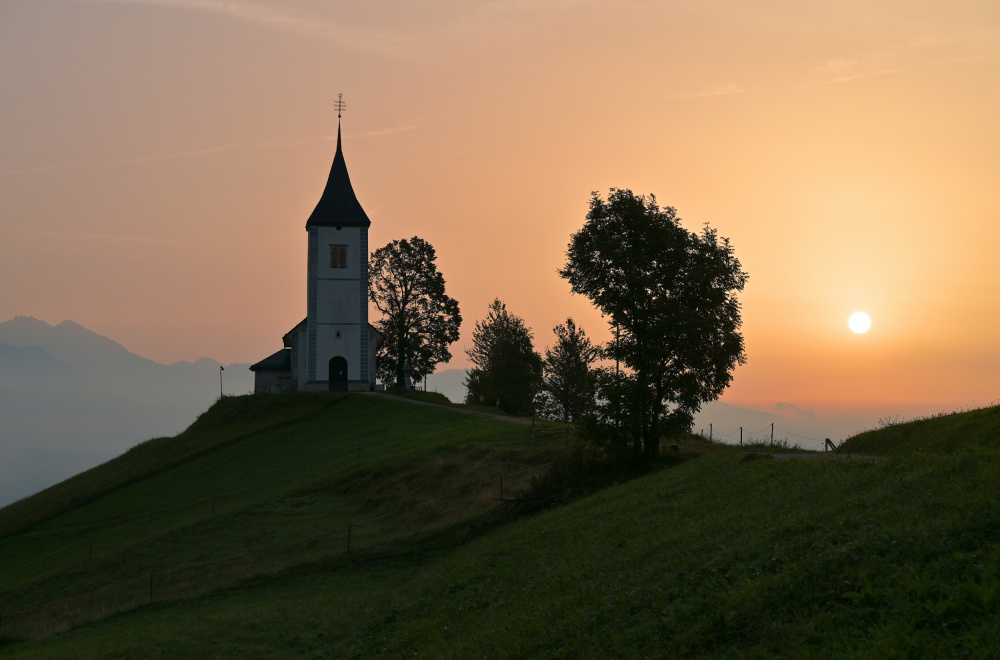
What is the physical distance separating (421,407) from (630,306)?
2888 cm

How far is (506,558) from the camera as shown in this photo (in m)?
23.4

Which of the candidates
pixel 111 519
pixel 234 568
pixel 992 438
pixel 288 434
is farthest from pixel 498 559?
pixel 288 434

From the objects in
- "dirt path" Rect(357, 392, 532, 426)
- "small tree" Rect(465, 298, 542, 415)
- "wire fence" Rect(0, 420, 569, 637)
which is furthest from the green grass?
"small tree" Rect(465, 298, 542, 415)

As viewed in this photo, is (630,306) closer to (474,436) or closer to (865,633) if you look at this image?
(474,436)

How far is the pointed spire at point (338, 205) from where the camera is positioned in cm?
6994

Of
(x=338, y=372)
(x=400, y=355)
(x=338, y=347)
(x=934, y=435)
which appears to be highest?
(x=338, y=347)

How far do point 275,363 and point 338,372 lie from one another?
8.31 metres

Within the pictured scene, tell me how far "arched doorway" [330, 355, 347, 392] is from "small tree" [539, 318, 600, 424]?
16457 millimetres

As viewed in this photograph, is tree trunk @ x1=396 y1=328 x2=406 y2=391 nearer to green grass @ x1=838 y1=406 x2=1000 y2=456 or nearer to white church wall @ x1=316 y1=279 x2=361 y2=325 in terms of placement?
white church wall @ x1=316 y1=279 x2=361 y2=325

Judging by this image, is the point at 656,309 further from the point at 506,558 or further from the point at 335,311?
Answer: the point at 335,311

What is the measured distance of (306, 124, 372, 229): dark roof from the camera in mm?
69938

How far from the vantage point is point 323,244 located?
69812mm

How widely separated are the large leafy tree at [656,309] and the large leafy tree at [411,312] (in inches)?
1694

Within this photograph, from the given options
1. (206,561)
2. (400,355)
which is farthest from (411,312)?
(206,561)
